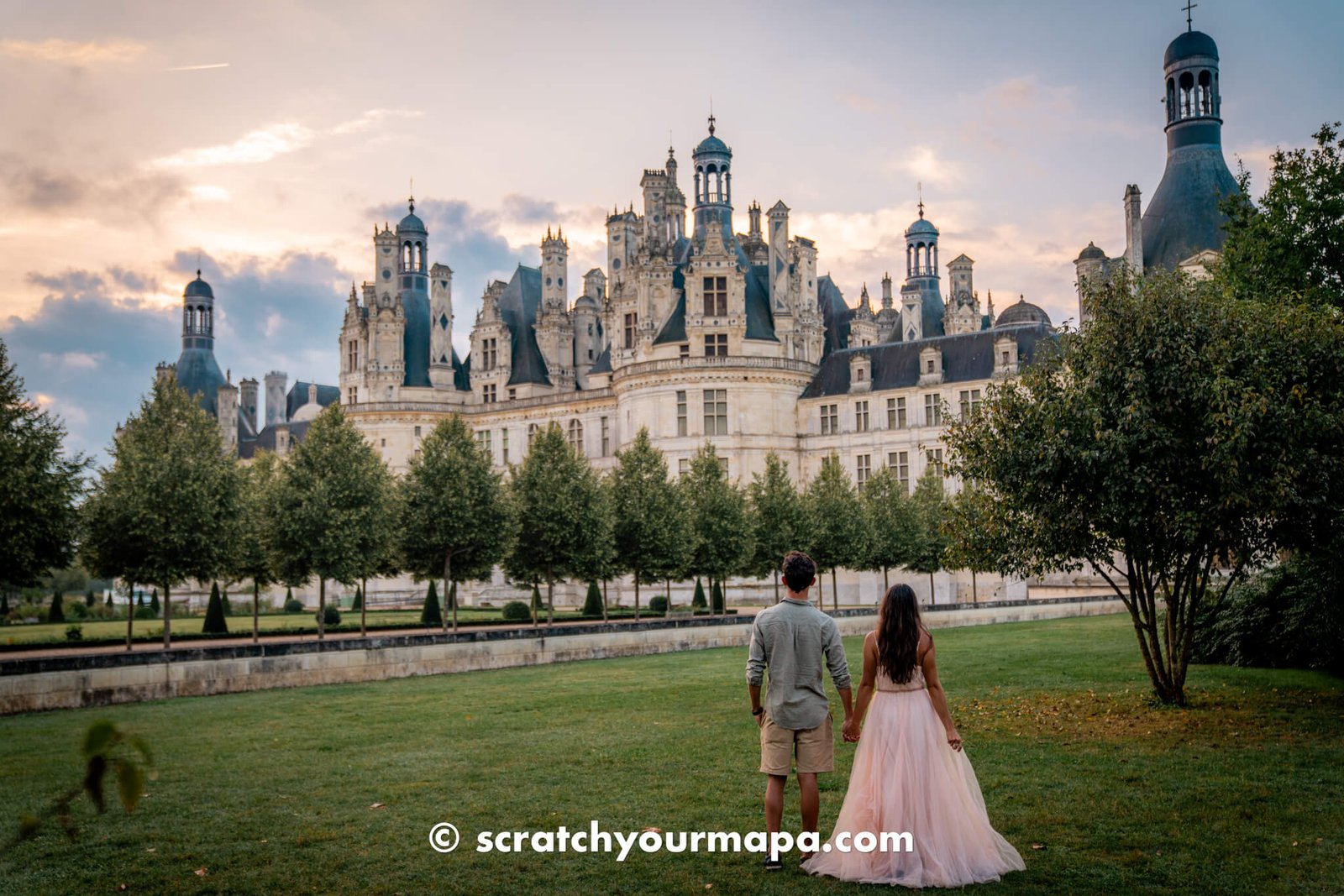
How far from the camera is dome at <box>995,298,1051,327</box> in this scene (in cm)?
6109

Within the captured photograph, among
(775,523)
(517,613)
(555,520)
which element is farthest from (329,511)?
(775,523)

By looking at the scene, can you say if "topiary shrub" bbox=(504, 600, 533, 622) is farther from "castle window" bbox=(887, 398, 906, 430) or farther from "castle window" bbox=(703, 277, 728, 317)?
"castle window" bbox=(887, 398, 906, 430)

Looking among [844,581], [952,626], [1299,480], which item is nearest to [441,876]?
[1299,480]

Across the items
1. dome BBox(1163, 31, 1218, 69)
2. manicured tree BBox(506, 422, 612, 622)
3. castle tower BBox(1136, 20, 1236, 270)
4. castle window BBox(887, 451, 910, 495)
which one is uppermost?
dome BBox(1163, 31, 1218, 69)

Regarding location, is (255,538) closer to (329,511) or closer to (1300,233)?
(329,511)

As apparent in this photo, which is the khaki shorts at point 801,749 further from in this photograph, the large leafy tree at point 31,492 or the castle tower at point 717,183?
the castle tower at point 717,183

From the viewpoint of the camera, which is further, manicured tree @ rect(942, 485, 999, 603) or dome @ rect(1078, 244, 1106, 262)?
dome @ rect(1078, 244, 1106, 262)

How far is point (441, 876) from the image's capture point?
26.1 ft

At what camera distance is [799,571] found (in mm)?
7820

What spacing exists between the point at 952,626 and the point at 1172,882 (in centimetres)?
3059

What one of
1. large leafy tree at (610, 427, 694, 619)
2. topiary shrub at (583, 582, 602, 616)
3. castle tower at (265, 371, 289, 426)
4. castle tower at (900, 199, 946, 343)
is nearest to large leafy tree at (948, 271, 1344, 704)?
large leafy tree at (610, 427, 694, 619)

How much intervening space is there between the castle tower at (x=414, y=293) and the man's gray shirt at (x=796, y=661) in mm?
66489

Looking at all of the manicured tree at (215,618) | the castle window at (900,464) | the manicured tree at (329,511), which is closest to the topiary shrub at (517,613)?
the manicured tree at (215,618)

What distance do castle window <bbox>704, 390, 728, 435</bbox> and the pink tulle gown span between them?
5138 cm
